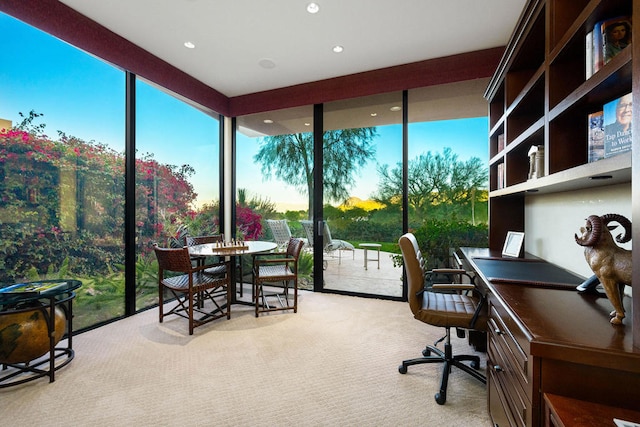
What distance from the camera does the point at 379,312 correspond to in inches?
134

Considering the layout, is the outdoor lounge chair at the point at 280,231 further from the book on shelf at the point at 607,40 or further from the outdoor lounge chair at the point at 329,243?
the book on shelf at the point at 607,40

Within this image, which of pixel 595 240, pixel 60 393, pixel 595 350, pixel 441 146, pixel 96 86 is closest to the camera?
pixel 595 350

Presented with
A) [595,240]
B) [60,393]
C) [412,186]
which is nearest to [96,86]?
[60,393]

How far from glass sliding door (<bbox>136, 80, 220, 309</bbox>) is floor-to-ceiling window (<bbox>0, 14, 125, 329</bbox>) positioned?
24 centimetres

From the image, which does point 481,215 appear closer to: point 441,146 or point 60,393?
point 441,146

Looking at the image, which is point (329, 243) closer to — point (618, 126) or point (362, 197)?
point (362, 197)

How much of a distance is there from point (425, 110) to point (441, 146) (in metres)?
0.55

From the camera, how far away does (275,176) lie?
4.59m

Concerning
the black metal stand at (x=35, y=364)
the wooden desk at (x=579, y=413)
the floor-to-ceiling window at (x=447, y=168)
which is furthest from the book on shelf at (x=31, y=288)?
the floor-to-ceiling window at (x=447, y=168)

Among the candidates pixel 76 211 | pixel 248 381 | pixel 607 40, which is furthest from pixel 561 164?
pixel 76 211

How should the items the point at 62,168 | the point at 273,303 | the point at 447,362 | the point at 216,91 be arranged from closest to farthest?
the point at 447,362, the point at 62,168, the point at 273,303, the point at 216,91

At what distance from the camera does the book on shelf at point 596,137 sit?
1.26 m

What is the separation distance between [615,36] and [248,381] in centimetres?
273

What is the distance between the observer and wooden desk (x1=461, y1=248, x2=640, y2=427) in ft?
2.74
